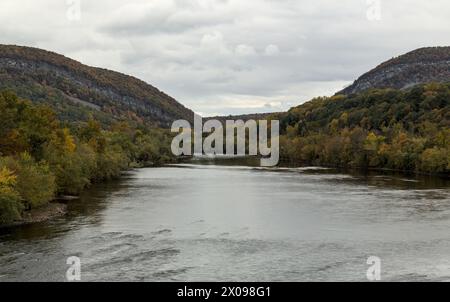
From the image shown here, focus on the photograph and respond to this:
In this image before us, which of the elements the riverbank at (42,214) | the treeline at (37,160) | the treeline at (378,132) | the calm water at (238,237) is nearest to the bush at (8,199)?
the treeline at (37,160)

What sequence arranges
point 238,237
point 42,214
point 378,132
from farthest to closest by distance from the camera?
point 378,132 → point 42,214 → point 238,237

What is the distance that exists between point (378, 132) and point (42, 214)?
98.2 m

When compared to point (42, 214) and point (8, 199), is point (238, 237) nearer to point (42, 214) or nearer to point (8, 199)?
point (8, 199)

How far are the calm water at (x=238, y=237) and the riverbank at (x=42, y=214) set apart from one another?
1.12 m

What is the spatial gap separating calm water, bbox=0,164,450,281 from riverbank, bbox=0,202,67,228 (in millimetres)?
1115

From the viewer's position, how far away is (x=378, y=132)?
126 m

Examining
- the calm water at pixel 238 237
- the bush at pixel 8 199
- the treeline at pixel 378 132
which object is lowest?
the calm water at pixel 238 237

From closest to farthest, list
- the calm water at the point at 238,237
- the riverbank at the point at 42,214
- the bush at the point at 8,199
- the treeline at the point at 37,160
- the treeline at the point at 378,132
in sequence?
1. the calm water at the point at 238,237
2. the bush at the point at 8,199
3. the riverbank at the point at 42,214
4. the treeline at the point at 37,160
5. the treeline at the point at 378,132

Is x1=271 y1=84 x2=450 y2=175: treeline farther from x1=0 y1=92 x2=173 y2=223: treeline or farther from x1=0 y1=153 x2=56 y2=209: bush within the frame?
x1=0 y1=153 x2=56 y2=209: bush

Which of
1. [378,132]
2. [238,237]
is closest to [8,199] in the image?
[238,237]

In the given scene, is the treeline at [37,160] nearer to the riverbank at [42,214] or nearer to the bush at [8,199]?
the bush at [8,199]

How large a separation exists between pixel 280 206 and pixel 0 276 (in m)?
27.3

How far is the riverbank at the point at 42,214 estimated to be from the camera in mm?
36719

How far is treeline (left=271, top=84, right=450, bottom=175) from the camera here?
300 ft
